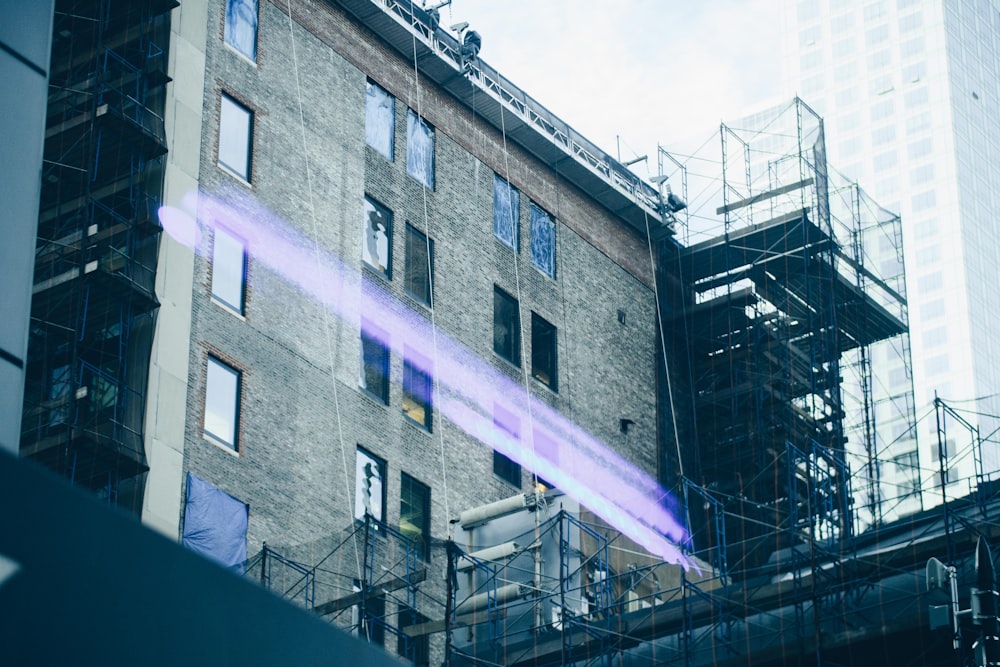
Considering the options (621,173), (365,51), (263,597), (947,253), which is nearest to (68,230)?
(365,51)

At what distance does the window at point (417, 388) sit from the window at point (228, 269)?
5.87m

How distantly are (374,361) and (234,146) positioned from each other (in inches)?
249

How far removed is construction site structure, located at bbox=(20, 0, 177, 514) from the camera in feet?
105

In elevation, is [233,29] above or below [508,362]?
above

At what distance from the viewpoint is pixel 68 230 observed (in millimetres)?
34125

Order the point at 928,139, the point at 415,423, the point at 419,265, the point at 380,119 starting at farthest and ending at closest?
the point at 928,139
the point at 380,119
the point at 419,265
the point at 415,423

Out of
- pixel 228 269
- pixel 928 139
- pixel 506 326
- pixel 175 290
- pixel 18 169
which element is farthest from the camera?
pixel 928 139

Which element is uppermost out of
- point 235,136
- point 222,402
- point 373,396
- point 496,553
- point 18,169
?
point 235,136

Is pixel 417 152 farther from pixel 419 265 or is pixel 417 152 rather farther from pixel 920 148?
pixel 920 148

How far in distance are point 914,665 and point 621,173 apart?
24409 millimetres

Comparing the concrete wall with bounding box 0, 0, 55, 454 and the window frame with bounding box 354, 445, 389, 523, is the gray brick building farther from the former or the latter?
the concrete wall with bounding box 0, 0, 55, 454

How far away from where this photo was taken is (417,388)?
41.2m

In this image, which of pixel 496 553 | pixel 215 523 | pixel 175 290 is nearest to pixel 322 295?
pixel 175 290

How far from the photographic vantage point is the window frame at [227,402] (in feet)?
112
